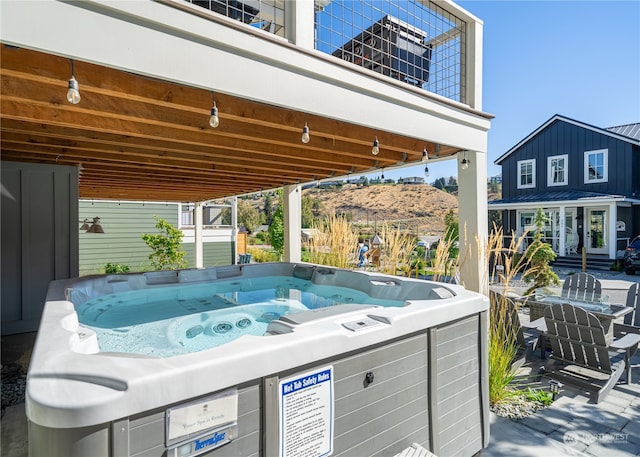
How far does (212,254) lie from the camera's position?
12.3 metres

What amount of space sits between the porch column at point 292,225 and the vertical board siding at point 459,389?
4355mm

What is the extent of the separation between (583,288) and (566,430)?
297 centimetres

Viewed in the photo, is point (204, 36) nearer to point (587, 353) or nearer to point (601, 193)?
point (587, 353)

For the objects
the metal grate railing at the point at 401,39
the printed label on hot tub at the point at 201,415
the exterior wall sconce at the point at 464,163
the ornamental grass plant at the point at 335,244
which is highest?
the metal grate railing at the point at 401,39

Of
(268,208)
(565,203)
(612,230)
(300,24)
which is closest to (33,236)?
(300,24)

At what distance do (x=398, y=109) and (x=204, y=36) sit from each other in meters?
1.81

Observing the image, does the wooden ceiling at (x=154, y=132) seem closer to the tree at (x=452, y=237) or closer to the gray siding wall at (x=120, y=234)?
the tree at (x=452, y=237)

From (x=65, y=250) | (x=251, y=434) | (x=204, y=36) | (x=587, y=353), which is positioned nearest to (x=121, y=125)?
(x=204, y=36)

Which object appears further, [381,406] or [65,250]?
[65,250]

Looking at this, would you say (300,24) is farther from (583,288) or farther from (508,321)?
(583,288)

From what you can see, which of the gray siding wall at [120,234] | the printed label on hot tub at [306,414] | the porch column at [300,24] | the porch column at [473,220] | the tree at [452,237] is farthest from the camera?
the gray siding wall at [120,234]

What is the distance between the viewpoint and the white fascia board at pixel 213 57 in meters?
1.73

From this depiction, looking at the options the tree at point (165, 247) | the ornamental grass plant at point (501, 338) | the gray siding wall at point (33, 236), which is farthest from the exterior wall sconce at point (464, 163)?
the tree at point (165, 247)

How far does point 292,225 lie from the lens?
6484mm
